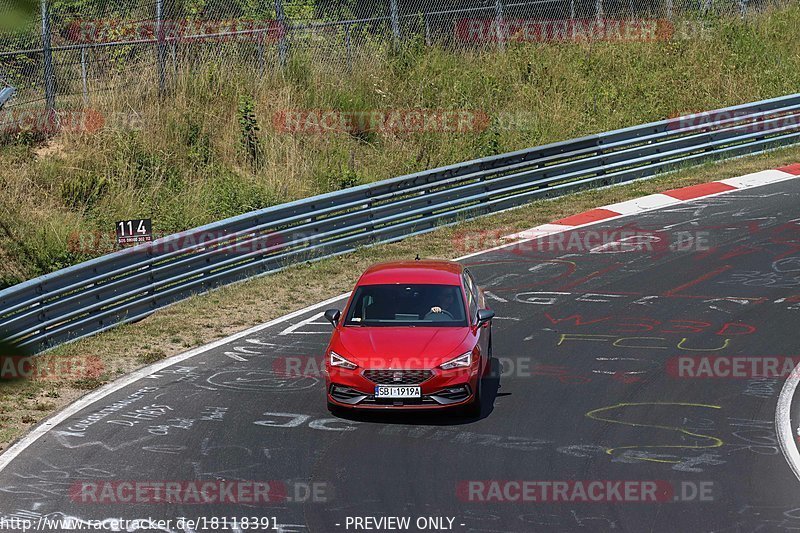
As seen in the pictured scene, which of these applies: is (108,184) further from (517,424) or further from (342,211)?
(517,424)

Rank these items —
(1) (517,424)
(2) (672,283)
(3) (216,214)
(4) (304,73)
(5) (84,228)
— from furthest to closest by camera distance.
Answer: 1. (4) (304,73)
2. (3) (216,214)
3. (5) (84,228)
4. (2) (672,283)
5. (1) (517,424)

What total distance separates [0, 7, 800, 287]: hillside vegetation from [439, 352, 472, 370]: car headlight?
8837mm

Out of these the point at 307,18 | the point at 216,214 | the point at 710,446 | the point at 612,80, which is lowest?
the point at 710,446

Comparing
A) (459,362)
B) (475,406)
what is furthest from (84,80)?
(475,406)

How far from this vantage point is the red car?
11039 mm

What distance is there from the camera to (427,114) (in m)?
25.6

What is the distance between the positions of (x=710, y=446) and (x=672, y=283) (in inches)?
252

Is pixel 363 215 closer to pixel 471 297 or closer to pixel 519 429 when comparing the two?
pixel 471 297

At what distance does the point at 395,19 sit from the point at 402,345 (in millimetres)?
16946

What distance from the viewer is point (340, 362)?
37.1ft

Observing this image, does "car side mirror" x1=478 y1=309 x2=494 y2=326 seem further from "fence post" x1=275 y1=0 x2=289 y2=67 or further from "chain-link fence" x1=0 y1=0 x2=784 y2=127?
"fence post" x1=275 y1=0 x2=289 y2=67

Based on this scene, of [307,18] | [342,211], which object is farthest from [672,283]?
[307,18]

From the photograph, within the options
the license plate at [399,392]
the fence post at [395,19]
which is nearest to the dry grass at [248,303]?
the license plate at [399,392]

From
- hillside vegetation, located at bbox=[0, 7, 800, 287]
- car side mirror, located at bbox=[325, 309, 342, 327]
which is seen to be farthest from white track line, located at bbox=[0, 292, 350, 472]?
hillside vegetation, located at bbox=[0, 7, 800, 287]
